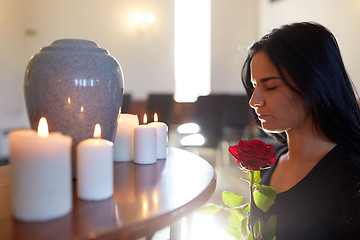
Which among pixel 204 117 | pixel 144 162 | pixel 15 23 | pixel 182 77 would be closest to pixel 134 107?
pixel 182 77

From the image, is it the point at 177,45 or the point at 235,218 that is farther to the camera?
the point at 177,45

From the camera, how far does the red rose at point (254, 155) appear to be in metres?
0.76

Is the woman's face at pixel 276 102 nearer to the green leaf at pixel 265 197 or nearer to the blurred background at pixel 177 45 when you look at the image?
the green leaf at pixel 265 197

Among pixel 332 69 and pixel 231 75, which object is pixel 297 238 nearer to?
pixel 332 69

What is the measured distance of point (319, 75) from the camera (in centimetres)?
82

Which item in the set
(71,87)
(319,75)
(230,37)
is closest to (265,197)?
(319,75)

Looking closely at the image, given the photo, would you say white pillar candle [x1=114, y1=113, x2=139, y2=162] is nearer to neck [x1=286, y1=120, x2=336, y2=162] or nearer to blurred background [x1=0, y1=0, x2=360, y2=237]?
neck [x1=286, y1=120, x2=336, y2=162]

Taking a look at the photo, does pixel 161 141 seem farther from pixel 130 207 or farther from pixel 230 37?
pixel 230 37

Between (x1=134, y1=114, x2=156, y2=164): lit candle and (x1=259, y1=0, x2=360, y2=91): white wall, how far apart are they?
2.81 m

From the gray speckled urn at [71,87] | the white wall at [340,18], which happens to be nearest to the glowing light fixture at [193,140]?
the white wall at [340,18]

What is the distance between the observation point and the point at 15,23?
4.07 m

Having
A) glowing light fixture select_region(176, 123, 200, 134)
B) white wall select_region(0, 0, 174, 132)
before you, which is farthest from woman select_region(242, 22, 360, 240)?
white wall select_region(0, 0, 174, 132)

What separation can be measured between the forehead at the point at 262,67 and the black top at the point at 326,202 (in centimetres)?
27

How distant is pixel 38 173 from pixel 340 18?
4.22m
